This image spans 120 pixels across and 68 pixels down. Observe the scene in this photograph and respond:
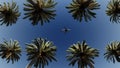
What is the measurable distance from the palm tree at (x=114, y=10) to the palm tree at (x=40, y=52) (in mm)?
12325

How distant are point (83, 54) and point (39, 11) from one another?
456 inches

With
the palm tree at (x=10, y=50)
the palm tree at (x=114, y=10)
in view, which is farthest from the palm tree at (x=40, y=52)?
the palm tree at (x=114, y=10)

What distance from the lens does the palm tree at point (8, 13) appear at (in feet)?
223

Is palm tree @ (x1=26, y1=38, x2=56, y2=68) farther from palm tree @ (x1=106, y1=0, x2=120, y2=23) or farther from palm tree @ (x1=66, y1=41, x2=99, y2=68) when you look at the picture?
palm tree @ (x1=106, y1=0, x2=120, y2=23)

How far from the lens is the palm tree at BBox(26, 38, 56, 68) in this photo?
66.5 meters

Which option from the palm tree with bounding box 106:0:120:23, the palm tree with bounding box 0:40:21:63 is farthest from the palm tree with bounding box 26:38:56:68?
the palm tree with bounding box 106:0:120:23

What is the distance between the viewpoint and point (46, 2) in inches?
2687

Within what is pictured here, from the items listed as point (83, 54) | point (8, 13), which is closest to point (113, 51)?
point (83, 54)

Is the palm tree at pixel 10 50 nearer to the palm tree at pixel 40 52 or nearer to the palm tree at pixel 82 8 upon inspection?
the palm tree at pixel 40 52

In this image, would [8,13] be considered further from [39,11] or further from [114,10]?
[114,10]

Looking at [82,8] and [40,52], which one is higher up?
[82,8]

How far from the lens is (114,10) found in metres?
69.4

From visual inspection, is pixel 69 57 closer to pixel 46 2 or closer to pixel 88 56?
pixel 88 56

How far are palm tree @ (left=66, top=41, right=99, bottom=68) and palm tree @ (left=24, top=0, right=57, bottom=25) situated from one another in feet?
24.6
